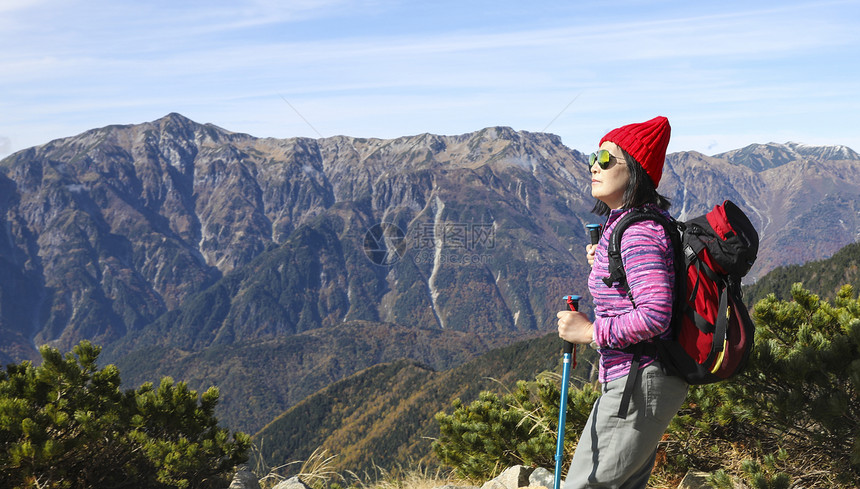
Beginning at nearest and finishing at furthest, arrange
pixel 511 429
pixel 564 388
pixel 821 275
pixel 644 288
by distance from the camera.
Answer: pixel 644 288 < pixel 564 388 < pixel 511 429 < pixel 821 275

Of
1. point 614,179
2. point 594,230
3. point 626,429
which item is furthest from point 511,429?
point 614,179

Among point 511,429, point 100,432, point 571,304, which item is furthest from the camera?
point 511,429

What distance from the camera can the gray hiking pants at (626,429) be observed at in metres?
3.56

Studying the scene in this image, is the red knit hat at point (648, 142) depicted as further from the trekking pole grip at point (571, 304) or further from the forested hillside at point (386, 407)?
the forested hillside at point (386, 407)

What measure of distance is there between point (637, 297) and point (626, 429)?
0.78 meters

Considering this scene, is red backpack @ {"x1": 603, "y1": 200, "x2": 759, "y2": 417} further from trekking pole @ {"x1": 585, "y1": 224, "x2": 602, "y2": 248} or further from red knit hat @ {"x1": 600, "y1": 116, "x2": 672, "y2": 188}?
trekking pole @ {"x1": 585, "y1": 224, "x2": 602, "y2": 248}

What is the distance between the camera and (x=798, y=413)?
570 centimetres

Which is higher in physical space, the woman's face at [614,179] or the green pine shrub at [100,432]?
the woman's face at [614,179]

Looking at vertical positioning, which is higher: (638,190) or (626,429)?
(638,190)

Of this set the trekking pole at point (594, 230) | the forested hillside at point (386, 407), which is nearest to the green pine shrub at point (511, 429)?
the trekking pole at point (594, 230)

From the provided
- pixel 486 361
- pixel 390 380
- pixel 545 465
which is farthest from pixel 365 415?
pixel 545 465

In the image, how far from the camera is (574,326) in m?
3.71

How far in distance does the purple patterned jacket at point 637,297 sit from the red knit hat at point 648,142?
475mm

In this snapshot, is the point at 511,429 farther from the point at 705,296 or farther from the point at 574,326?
the point at 705,296
